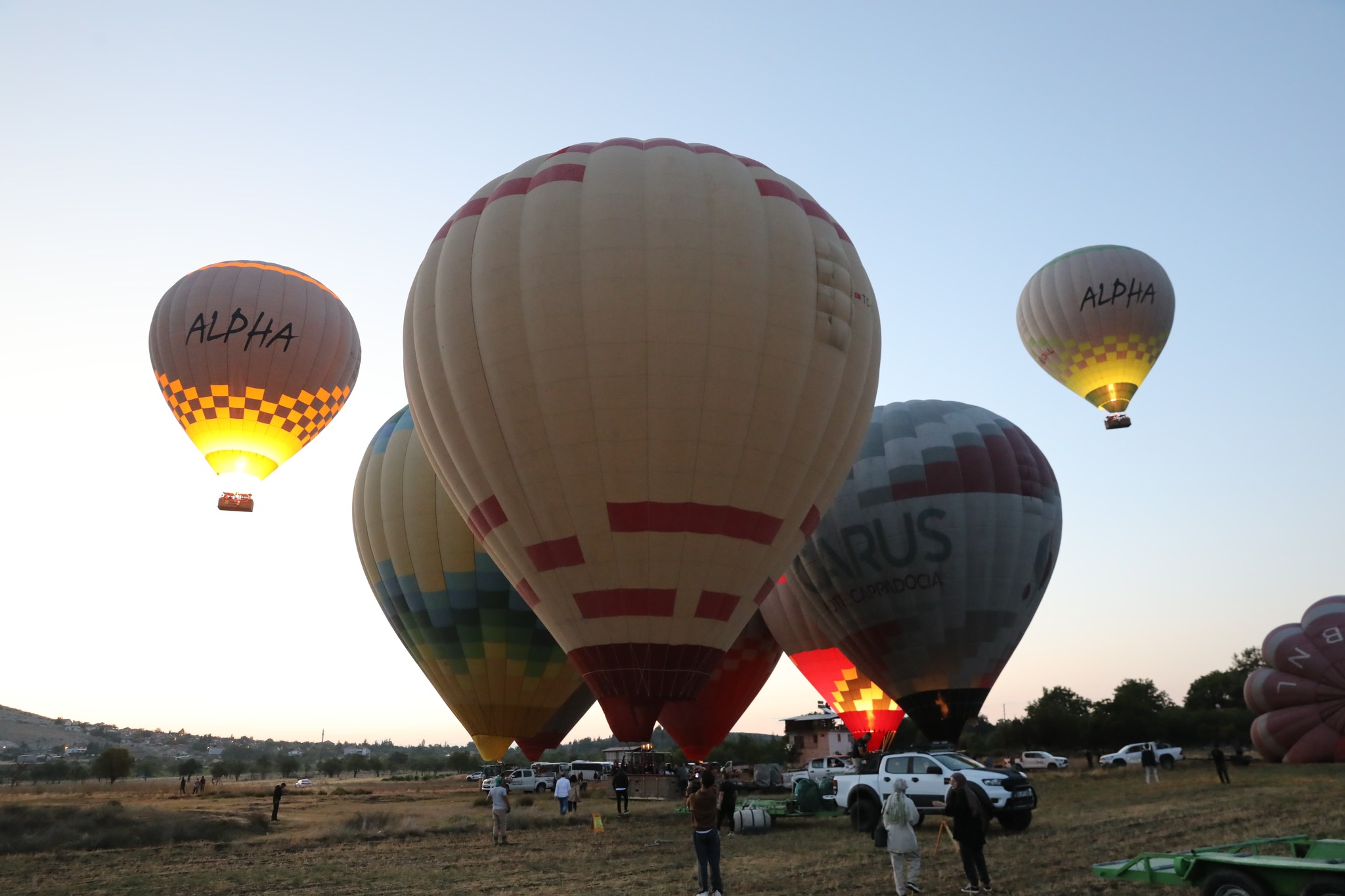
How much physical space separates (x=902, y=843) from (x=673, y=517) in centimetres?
727

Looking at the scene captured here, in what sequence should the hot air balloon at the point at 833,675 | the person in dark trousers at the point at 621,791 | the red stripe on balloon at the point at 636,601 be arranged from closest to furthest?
the red stripe on balloon at the point at 636,601
the person in dark trousers at the point at 621,791
the hot air balloon at the point at 833,675

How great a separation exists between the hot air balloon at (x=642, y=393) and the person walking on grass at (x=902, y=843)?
22.3ft

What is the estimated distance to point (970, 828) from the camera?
8539 mm

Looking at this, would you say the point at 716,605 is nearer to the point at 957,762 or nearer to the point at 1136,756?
the point at 957,762

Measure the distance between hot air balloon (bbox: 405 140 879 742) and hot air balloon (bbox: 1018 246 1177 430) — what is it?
67.8ft

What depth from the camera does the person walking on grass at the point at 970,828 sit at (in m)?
8.49

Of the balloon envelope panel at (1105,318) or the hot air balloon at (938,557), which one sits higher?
the balloon envelope panel at (1105,318)

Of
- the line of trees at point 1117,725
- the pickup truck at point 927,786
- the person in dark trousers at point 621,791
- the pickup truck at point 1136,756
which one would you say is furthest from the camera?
the line of trees at point 1117,725

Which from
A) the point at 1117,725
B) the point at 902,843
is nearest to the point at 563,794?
the point at 902,843

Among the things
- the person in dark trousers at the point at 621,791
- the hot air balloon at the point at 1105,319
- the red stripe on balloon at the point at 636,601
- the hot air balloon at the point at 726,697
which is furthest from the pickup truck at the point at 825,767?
the hot air balloon at the point at 1105,319

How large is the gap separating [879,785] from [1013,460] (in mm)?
11647

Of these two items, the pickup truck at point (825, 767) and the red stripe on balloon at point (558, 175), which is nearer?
the red stripe on balloon at point (558, 175)

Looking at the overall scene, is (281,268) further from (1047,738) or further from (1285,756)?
(1047,738)

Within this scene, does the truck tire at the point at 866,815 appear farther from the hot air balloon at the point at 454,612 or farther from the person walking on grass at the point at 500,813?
the hot air balloon at the point at 454,612
